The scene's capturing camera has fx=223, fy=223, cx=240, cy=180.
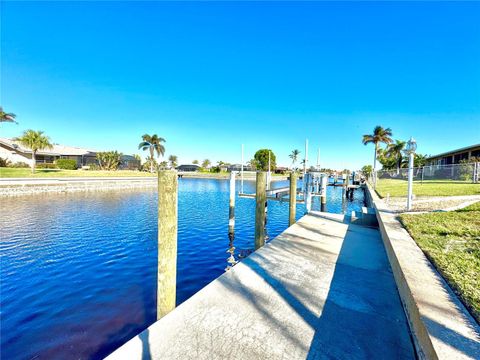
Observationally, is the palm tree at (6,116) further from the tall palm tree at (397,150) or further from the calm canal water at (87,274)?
the tall palm tree at (397,150)

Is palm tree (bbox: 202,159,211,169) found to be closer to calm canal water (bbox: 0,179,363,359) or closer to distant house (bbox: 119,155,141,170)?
distant house (bbox: 119,155,141,170)

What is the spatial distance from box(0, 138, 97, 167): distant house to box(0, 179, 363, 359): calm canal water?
4159cm

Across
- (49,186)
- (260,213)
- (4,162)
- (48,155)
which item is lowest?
(49,186)

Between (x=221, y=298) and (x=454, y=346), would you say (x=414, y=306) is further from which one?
(x=221, y=298)

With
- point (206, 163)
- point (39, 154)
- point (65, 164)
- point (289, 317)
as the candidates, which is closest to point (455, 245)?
point (289, 317)

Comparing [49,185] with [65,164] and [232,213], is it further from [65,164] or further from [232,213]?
[232,213]

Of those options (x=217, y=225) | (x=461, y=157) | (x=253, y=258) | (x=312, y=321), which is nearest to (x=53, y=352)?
(x=253, y=258)

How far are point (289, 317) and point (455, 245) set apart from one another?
360 centimetres

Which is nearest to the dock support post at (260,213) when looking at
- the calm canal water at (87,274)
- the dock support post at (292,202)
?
the calm canal water at (87,274)

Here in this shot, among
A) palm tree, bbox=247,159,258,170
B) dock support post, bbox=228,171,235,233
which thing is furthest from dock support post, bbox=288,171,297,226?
palm tree, bbox=247,159,258,170

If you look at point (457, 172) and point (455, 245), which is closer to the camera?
point (455, 245)

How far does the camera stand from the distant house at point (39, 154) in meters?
43.1

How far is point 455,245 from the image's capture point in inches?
165

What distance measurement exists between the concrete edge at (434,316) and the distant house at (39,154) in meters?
58.6
